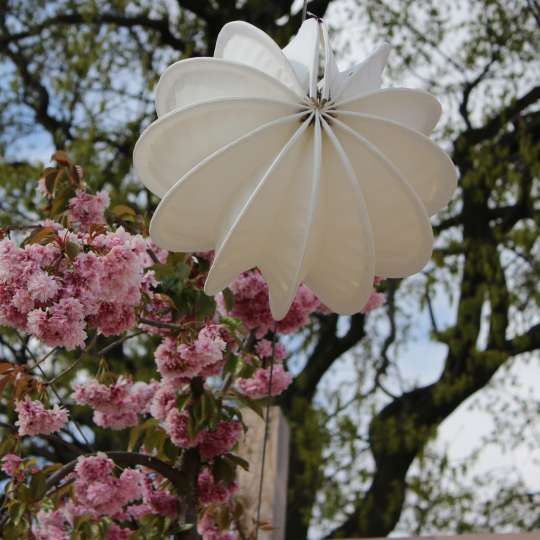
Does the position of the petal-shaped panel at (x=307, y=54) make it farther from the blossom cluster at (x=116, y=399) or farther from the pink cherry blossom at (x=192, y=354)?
the blossom cluster at (x=116, y=399)

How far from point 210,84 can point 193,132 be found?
90 mm

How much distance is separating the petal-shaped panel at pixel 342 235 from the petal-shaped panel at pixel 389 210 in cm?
4

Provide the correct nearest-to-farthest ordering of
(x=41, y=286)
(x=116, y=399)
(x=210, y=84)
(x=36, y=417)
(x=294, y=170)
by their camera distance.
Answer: (x=294, y=170) → (x=210, y=84) → (x=41, y=286) → (x=36, y=417) → (x=116, y=399)

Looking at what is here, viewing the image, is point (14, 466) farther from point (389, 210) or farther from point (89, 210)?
point (389, 210)

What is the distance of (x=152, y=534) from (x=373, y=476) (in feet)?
10.2

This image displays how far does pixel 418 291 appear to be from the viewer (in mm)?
5645

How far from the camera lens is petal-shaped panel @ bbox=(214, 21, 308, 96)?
1.47 metres

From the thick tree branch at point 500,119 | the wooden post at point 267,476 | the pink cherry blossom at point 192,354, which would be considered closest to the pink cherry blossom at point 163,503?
the wooden post at point 267,476

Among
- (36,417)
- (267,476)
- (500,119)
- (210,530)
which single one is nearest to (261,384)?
(267,476)

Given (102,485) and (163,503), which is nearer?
(102,485)

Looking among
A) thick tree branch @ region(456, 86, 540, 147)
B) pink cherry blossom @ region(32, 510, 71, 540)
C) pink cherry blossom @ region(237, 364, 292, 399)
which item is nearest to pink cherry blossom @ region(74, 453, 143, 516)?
pink cherry blossom @ region(32, 510, 71, 540)

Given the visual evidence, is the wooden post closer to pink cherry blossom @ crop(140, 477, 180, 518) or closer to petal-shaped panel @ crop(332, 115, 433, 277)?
pink cherry blossom @ crop(140, 477, 180, 518)

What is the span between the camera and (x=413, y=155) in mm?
1468

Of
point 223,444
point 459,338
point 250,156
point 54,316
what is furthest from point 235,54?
point 459,338
